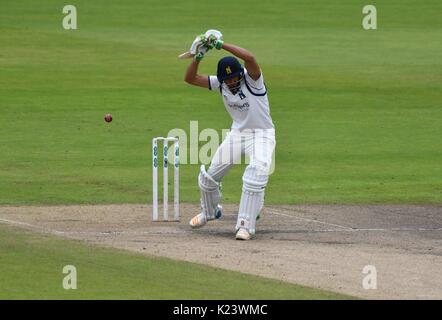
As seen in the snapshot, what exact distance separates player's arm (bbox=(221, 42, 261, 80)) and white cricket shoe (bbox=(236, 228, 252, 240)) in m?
1.96

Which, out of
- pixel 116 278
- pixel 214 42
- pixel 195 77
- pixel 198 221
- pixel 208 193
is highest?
pixel 214 42

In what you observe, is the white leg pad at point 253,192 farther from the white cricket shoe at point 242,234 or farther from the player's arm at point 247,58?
the player's arm at point 247,58

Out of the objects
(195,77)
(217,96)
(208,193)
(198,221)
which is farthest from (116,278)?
(217,96)

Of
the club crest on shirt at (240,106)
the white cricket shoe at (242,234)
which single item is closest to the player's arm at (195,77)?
the club crest on shirt at (240,106)

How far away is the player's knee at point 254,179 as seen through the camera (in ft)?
50.5

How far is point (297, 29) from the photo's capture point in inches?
1788

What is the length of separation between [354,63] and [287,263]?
25171 millimetres

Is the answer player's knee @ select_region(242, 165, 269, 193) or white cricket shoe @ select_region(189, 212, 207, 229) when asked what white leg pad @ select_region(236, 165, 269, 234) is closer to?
player's knee @ select_region(242, 165, 269, 193)

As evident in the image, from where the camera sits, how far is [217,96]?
31516 millimetres

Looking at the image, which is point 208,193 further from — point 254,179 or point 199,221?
point 254,179

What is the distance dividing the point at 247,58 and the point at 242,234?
219 centimetres

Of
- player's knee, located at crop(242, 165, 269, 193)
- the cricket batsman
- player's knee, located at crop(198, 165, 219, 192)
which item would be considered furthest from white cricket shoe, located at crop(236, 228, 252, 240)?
player's knee, located at crop(198, 165, 219, 192)

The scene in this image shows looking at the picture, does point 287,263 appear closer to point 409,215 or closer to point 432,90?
point 409,215
